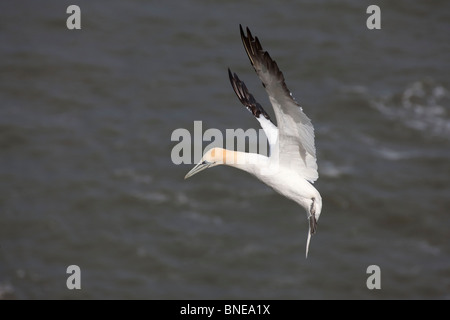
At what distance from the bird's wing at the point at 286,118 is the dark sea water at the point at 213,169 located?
618 inches

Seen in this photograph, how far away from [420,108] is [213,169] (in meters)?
9.49

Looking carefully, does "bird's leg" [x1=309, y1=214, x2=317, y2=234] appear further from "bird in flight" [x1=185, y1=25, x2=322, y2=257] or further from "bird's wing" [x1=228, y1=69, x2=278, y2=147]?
"bird's wing" [x1=228, y1=69, x2=278, y2=147]

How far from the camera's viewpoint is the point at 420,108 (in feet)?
114

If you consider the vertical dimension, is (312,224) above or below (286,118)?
below

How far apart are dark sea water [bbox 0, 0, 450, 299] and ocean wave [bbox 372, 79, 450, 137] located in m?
0.07

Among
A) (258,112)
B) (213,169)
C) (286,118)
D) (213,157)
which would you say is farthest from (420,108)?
(286,118)

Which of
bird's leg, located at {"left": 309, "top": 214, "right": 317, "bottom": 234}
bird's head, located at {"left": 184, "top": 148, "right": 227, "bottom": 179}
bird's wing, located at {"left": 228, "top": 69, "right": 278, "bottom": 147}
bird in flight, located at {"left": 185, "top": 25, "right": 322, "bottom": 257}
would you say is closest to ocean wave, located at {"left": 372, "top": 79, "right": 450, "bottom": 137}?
bird's wing, located at {"left": 228, "top": 69, "right": 278, "bottom": 147}

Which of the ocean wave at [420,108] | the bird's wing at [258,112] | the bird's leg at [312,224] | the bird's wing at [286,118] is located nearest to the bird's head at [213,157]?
the bird's wing at [258,112]

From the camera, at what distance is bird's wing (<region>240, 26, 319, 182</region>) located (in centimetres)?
1109

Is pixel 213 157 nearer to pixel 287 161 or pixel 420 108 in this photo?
pixel 287 161

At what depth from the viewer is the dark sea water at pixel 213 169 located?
94.2 feet

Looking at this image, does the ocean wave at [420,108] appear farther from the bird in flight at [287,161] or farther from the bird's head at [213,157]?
the bird's head at [213,157]

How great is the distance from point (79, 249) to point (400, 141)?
13.7m

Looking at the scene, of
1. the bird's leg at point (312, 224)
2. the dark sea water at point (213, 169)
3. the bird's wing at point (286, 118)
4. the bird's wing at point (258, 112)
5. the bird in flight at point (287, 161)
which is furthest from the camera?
the dark sea water at point (213, 169)
